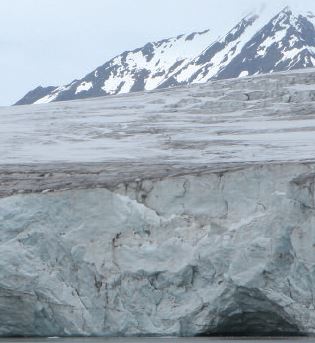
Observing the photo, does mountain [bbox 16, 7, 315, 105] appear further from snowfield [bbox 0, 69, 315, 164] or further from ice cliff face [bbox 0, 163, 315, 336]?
ice cliff face [bbox 0, 163, 315, 336]

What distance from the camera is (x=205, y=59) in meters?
147

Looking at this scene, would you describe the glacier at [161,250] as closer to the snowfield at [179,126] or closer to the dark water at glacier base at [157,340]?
the dark water at glacier base at [157,340]

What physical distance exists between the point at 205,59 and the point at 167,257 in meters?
127

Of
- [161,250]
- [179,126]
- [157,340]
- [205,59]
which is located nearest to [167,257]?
[161,250]

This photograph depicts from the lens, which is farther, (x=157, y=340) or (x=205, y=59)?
(x=205, y=59)

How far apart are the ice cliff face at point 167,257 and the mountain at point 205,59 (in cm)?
11363

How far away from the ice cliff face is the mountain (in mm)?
113633

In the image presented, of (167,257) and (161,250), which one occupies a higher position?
(161,250)

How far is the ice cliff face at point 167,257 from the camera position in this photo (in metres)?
20.9

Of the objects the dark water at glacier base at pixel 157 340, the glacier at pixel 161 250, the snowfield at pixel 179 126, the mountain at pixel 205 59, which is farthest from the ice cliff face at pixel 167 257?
the mountain at pixel 205 59

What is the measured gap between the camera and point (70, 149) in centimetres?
2788

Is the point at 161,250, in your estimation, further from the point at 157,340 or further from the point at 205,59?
the point at 205,59

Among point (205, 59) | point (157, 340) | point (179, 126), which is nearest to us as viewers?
point (157, 340)

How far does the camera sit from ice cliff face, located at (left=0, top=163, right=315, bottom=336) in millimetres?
20922
